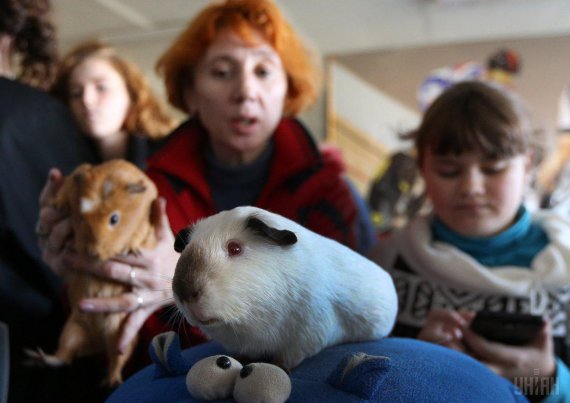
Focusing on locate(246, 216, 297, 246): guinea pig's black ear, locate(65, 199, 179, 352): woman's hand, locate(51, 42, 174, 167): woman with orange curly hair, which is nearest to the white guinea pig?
locate(246, 216, 297, 246): guinea pig's black ear

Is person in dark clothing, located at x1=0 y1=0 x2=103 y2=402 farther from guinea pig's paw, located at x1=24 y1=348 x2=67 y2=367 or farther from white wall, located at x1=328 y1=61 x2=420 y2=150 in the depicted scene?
white wall, located at x1=328 y1=61 x2=420 y2=150

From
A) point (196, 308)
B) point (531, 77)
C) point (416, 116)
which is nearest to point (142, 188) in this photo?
point (196, 308)

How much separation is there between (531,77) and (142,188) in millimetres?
1009

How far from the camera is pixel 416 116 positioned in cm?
243

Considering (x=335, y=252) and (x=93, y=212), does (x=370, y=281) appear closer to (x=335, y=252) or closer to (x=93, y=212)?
(x=335, y=252)

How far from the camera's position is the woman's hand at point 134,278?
1.40ft

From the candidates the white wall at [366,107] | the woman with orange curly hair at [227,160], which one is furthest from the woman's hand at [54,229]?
the white wall at [366,107]

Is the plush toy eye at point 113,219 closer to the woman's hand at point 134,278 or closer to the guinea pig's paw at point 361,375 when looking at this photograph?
the woman's hand at point 134,278

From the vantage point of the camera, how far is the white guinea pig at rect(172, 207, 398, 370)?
0.27 metres

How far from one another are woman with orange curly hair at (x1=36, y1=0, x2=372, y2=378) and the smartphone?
155 mm

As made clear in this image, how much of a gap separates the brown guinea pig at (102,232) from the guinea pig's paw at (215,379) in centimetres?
18

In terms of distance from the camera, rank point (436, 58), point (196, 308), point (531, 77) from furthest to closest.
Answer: point (436, 58) < point (531, 77) < point (196, 308)

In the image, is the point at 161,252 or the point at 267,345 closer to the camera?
the point at 267,345

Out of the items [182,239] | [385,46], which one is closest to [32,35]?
[182,239]
